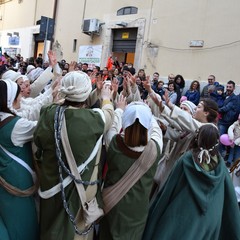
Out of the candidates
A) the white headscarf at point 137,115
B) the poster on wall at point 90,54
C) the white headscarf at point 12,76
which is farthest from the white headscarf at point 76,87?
the poster on wall at point 90,54

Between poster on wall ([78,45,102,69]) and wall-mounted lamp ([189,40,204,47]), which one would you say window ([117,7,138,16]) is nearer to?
poster on wall ([78,45,102,69])

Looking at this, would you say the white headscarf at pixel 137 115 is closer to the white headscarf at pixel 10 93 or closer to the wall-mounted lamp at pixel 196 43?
the white headscarf at pixel 10 93

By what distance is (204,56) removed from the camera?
10195 mm

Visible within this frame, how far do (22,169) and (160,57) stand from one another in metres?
9.88

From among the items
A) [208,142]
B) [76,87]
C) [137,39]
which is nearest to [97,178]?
[76,87]

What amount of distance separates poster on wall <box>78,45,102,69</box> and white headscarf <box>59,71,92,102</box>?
12.0 meters

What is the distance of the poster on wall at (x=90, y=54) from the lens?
14.3 meters

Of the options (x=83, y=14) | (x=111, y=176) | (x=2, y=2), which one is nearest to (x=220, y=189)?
(x=111, y=176)

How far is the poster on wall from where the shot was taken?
14.3m

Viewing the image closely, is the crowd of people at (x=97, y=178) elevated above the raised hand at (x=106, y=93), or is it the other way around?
the raised hand at (x=106, y=93)

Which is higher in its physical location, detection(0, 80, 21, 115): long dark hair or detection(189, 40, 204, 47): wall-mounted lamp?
detection(189, 40, 204, 47): wall-mounted lamp

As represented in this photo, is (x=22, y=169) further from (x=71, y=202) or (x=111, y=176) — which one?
(x=111, y=176)

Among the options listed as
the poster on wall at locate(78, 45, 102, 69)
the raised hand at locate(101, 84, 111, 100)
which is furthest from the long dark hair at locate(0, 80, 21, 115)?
the poster on wall at locate(78, 45, 102, 69)

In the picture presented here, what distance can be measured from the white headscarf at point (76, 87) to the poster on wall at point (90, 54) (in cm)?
1197
